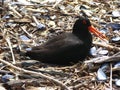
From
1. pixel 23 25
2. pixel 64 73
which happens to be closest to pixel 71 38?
pixel 64 73

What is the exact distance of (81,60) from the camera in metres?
5.15

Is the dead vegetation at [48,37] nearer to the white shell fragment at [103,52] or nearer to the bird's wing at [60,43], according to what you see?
the white shell fragment at [103,52]

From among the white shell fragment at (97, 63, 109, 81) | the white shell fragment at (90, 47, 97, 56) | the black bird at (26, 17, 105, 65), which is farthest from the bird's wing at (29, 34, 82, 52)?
the white shell fragment at (97, 63, 109, 81)

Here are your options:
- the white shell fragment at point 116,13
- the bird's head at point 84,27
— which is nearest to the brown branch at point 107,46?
the bird's head at point 84,27

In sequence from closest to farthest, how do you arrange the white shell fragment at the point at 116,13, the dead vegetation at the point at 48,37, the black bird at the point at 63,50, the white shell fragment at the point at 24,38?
the dead vegetation at the point at 48,37 < the black bird at the point at 63,50 < the white shell fragment at the point at 24,38 < the white shell fragment at the point at 116,13

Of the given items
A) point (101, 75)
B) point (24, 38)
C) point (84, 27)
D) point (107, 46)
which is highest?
point (84, 27)

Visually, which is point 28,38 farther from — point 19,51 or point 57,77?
point 57,77

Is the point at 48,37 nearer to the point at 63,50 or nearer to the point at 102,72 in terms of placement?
the point at 63,50

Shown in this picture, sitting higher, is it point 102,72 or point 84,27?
point 84,27

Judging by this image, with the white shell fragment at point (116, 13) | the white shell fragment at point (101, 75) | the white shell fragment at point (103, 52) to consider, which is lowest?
the white shell fragment at point (101, 75)

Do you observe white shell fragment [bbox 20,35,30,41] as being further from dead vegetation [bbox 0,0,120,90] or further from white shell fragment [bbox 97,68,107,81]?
white shell fragment [bbox 97,68,107,81]

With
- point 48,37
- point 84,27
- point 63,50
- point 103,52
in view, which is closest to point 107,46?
point 103,52

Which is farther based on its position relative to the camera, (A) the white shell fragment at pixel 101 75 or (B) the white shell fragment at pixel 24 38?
(B) the white shell fragment at pixel 24 38

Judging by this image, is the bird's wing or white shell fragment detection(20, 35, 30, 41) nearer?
the bird's wing
